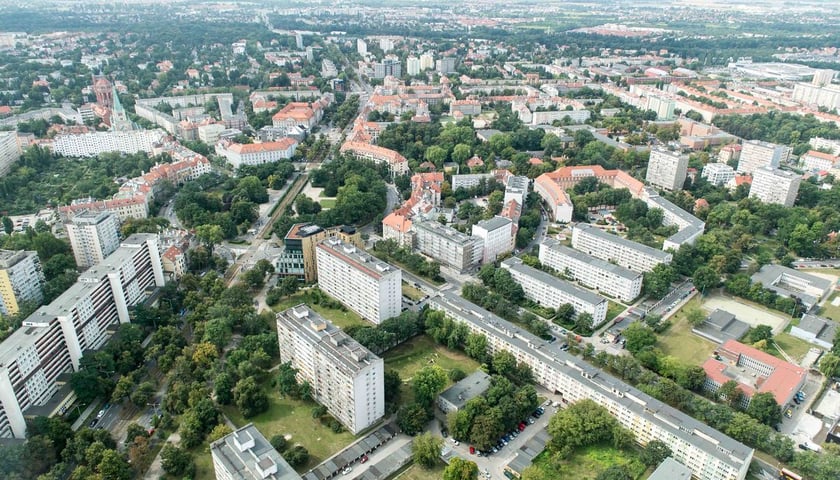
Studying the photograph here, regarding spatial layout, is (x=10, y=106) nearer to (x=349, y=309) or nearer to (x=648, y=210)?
(x=349, y=309)

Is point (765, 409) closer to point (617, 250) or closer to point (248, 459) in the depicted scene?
point (617, 250)

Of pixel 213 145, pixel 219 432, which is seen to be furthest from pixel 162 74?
pixel 219 432

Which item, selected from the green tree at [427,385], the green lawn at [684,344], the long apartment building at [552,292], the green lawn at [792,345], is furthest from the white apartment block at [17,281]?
the green lawn at [792,345]

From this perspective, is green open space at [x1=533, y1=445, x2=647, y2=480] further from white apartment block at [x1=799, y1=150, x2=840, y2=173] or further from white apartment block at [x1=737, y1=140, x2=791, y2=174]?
white apartment block at [x1=799, y1=150, x2=840, y2=173]

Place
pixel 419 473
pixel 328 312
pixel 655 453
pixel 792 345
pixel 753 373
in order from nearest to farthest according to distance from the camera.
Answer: pixel 655 453 < pixel 419 473 < pixel 753 373 < pixel 792 345 < pixel 328 312

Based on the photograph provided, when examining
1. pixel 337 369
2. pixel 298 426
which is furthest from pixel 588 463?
pixel 298 426
